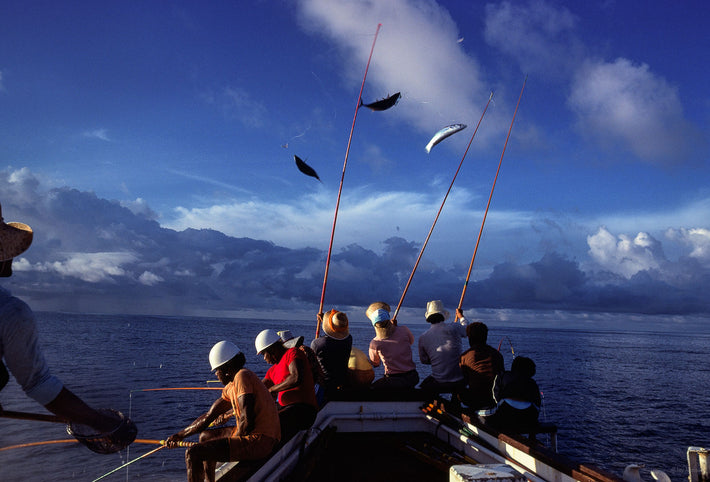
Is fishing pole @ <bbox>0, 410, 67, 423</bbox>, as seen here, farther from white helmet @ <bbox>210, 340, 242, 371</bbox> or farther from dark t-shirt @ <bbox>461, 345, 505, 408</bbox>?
dark t-shirt @ <bbox>461, 345, 505, 408</bbox>

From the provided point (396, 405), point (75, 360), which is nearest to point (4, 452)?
point (396, 405)

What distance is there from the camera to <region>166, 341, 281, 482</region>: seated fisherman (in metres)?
4.13

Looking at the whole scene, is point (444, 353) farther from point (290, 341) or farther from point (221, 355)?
point (221, 355)

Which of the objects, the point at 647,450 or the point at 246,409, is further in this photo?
the point at 647,450

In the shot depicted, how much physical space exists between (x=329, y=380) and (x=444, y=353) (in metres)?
1.96

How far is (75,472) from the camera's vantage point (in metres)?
12.4

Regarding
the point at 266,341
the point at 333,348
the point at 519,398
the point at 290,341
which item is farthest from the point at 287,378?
the point at 519,398

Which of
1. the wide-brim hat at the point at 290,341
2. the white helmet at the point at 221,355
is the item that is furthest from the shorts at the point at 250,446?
the wide-brim hat at the point at 290,341

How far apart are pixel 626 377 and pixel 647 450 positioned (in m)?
27.2

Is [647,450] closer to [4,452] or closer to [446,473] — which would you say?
[446,473]

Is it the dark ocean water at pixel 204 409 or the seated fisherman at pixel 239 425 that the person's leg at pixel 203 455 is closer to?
the seated fisherman at pixel 239 425

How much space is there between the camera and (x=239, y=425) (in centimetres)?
438

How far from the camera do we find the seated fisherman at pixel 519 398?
6137mm

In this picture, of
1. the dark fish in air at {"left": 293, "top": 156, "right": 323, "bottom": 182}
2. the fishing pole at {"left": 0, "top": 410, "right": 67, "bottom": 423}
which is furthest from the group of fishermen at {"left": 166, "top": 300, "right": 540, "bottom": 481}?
the dark fish in air at {"left": 293, "top": 156, "right": 323, "bottom": 182}
